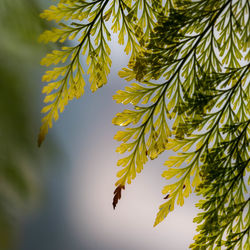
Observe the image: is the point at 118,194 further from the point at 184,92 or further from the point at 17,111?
the point at 17,111

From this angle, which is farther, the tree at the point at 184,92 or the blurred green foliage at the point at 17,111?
the blurred green foliage at the point at 17,111

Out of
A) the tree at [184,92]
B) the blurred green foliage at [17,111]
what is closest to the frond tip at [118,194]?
the tree at [184,92]

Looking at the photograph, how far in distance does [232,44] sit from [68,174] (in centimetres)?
205

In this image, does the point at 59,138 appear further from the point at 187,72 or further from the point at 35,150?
the point at 187,72

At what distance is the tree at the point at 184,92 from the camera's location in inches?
36.0

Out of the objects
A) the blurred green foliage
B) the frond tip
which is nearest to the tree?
the frond tip

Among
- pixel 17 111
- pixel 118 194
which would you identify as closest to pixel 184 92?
pixel 118 194

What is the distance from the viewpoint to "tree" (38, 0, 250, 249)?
3.00ft

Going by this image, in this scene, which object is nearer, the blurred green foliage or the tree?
the tree

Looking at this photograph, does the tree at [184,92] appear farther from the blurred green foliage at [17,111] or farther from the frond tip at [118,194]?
the blurred green foliage at [17,111]

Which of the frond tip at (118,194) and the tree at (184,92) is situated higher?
the tree at (184,92)

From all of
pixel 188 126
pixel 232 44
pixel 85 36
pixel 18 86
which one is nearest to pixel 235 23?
pixel 232 44

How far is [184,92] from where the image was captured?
3.24ft

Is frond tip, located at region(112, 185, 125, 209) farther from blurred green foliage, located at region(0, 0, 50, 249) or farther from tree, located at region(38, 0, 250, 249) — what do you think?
blurred green foliage, located at region(0, 0, 50, 249)
